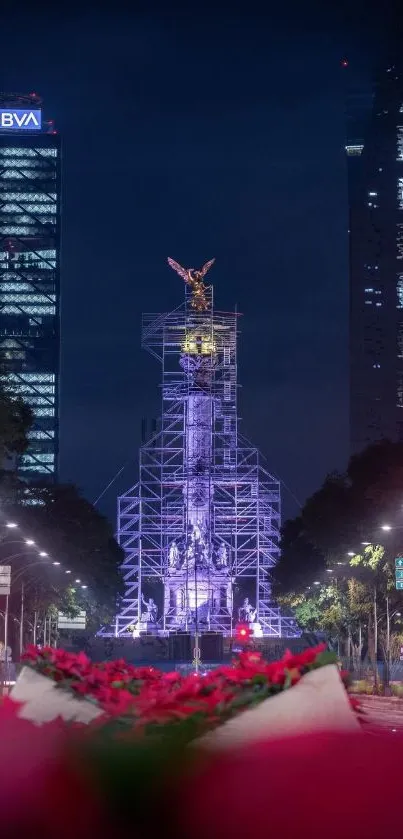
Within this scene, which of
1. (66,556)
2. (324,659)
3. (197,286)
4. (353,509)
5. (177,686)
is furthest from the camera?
(197,286)

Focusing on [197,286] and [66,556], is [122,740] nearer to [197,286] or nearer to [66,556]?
[66,556]

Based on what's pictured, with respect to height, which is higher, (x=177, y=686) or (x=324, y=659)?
(x=324, y=659)

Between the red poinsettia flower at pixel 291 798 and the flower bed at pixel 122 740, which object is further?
the flower bed at pixel 122 740

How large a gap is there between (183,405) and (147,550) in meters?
19.0

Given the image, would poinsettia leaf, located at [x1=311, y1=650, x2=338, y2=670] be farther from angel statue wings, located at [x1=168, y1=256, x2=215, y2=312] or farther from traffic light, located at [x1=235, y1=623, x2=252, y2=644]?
angel statue wings, located at [x1=168, y1=256, x2=215, y2=312]

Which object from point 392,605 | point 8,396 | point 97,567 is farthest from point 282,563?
point 8,396

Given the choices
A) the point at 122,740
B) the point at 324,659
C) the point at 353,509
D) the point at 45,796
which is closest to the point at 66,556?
the point at 353,509

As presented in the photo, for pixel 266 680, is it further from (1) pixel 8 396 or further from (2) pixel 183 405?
(2) pixel 183 405

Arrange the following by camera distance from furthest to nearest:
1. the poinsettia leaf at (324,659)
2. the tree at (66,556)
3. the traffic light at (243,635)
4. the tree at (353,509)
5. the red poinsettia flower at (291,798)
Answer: the tree at (66,556) → the tree at (353,509) → the traffic light at (243,635) → the poinsettia leaf at (324,659) → the red poinsettia flower at (291,798)

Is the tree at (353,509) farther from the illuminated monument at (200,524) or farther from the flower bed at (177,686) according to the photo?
the flower bed at (177,686)

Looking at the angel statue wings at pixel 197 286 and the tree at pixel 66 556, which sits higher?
the angel statue wings at pixel 197 286

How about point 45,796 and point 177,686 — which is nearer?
point 45,796

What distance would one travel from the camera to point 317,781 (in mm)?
5059

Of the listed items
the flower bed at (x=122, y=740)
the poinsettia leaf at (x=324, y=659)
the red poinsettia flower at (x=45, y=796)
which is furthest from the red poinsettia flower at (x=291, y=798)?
the poinsettia leaf at (x=324, y=659)
